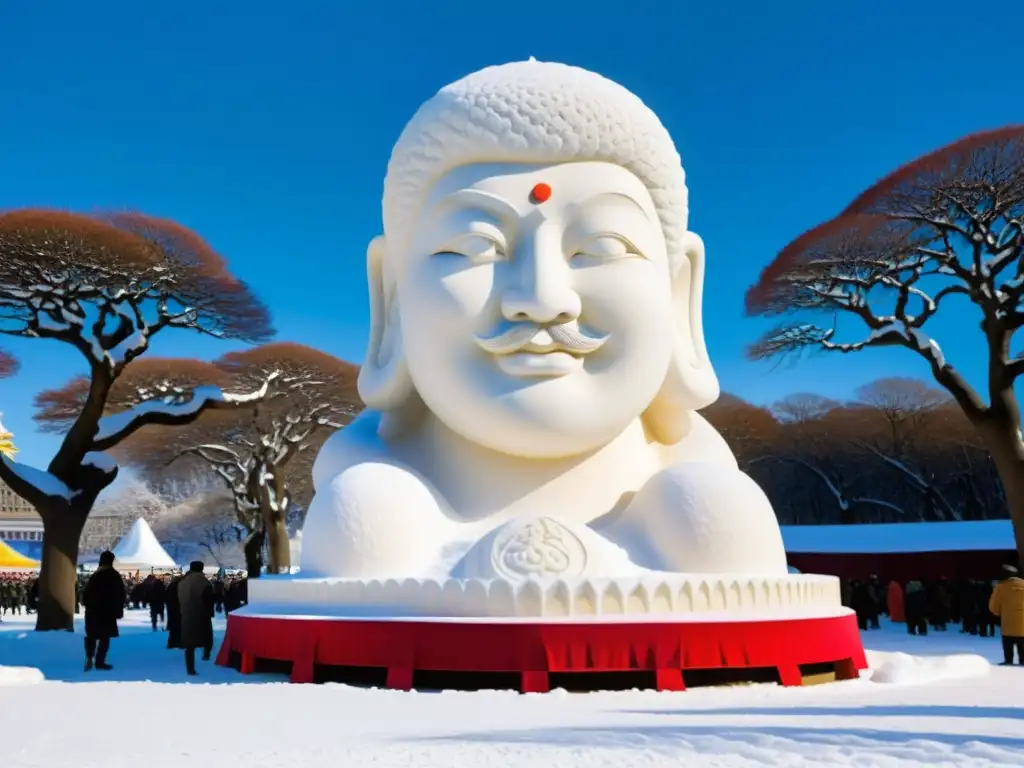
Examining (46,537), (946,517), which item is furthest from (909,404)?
(46,537)

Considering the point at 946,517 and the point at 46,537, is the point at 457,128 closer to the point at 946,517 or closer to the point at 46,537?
the point at 46,537

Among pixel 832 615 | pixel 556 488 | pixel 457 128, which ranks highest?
pixel 457 128

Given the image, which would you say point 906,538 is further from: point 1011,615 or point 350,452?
point 350,452

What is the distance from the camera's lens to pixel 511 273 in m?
9.37

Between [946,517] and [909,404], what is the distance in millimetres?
4844

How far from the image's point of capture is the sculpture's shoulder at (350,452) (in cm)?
1040

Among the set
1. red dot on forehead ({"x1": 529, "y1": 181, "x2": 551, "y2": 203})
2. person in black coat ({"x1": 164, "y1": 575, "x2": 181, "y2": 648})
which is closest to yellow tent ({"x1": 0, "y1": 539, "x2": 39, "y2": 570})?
person in black coat ({"x1": 164, "y1": 575, "x2": 181, "y2": 648})

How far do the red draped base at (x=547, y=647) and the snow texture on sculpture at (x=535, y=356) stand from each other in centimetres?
56

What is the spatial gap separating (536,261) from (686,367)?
7.43ft

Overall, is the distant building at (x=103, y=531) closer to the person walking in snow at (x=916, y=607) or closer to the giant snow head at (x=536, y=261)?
the person walking in snow at (x=916, y=607)

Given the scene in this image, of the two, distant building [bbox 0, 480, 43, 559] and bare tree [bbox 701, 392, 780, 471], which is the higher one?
bare tree [bbox 701, 392, 780, 471]

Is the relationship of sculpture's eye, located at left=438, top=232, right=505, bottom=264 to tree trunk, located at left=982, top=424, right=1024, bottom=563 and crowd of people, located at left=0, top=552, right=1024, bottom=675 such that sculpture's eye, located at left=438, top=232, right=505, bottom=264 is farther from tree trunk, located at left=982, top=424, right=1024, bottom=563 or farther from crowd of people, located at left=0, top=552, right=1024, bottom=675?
tree trunk, located at left=982, top=424, right=1024, bottom=563

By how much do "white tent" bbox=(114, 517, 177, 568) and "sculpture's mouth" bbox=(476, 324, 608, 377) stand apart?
39908mm

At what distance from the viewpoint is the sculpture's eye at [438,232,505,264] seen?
9422mm
